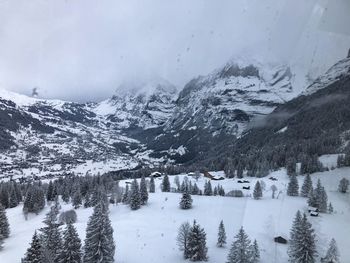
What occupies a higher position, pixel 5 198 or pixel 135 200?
pixel 135 200

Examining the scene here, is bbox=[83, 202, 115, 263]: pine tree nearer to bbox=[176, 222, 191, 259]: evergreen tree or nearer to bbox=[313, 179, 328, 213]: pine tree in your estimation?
bbox=[176, 222, 191, 259]: evergreen tree

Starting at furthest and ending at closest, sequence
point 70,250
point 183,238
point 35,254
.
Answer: point 183,238
point 70,250
point 35,254

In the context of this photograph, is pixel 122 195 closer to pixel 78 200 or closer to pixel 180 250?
pixel 78 200

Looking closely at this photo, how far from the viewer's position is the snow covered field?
54750 mm

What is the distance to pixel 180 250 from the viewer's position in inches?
2474

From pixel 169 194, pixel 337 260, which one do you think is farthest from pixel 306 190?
pixel 337 260

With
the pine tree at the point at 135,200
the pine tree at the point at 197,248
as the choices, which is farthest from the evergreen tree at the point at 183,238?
the pine tree at the point at 135,200

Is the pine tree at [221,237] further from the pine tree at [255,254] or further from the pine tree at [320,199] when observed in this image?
the pine tree at [320,199]

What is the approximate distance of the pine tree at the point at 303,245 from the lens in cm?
4991

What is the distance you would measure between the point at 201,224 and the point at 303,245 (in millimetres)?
24412

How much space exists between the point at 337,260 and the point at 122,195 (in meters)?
72.3

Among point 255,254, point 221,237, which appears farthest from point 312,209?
point 255,254

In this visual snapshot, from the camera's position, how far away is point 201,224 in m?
71.9

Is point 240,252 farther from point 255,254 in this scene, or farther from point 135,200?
point 135,200
